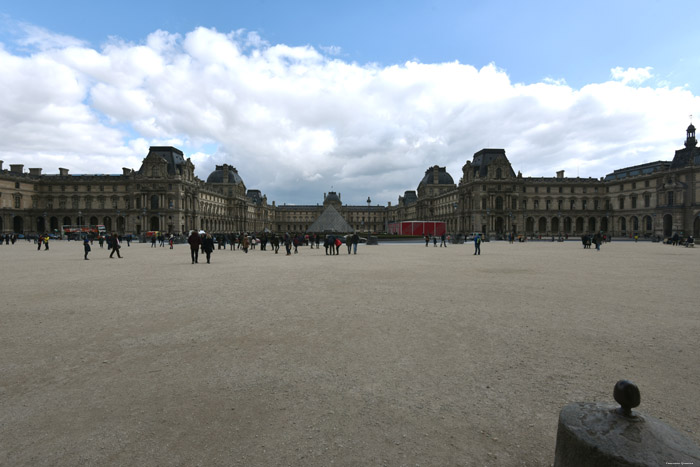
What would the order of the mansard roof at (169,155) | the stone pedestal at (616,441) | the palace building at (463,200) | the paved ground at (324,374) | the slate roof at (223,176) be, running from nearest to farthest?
1. the stone pedestal at (616,441)
2. the paved ground at (324,374)
3. the palace building at (463,200)
4. the mansard roof at (169,155)
5. the slate roof at (223,176)

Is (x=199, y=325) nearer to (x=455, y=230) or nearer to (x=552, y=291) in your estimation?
(x=552, y=291)

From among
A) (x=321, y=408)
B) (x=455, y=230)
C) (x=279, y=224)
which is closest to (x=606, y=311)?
(x=321, y=408)

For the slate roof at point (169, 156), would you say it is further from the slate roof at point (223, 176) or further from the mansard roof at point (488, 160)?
the mansard roof at point (488, 160)

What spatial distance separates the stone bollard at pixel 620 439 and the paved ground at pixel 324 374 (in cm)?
122

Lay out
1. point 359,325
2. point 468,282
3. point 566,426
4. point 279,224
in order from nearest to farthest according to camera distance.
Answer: point 566,426, point 359,325, point 468,282, point 279,224

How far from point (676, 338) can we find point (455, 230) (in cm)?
8053

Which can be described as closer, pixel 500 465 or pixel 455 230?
pixel 500 465

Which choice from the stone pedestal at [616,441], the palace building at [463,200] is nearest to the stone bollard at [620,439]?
the stone pedestal at [616,441]

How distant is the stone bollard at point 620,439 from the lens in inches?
60.1

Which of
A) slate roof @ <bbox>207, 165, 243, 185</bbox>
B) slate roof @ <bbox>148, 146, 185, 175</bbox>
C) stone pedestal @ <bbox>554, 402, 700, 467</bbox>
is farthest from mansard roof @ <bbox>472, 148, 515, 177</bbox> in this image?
stone pedestal @ <bbox>554, 402, 700, 467</bbox>

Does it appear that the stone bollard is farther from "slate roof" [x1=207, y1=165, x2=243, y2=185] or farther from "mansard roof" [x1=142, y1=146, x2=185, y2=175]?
"slate roof" [x1=207, y1=165, x2=243, y2=185]

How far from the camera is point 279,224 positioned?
459ft

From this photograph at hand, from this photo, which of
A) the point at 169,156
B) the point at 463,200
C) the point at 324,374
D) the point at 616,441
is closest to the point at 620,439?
the point at 616,441

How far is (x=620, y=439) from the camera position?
1.64m
